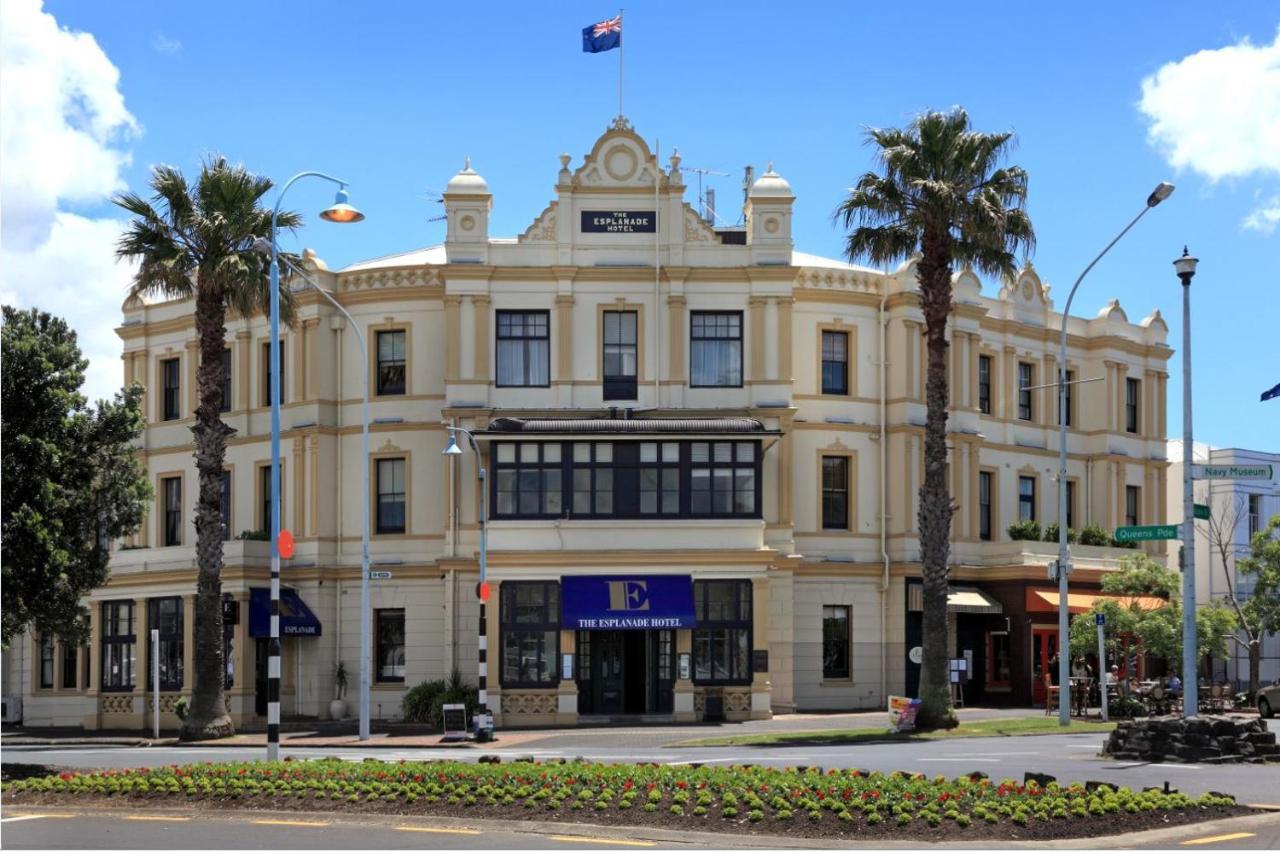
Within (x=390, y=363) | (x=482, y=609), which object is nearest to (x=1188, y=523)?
(x=482, y=609)

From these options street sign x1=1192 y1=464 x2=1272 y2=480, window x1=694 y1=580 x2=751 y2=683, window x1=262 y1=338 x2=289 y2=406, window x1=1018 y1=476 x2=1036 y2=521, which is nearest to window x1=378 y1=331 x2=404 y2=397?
window x1=262 y1=338 x2=289 y2=406

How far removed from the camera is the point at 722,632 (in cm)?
4384

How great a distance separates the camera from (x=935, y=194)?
124 feet

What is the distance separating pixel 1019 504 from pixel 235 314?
25328 mm

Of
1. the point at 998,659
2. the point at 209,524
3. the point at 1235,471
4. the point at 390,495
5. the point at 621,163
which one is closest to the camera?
the point at 1235,471

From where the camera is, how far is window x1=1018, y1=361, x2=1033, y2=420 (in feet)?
176

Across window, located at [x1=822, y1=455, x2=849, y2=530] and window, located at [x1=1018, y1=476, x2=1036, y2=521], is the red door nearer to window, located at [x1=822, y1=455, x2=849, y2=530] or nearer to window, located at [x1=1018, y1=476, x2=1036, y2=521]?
window, located at [x1=1018, y1=476, x2=1036, y2=521]

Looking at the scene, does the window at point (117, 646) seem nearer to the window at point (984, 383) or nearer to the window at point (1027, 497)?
the window at point (984, 383)

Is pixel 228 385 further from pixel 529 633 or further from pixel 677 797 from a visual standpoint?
pixel 677 797

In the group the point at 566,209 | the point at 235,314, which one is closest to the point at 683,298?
the point at 566,209

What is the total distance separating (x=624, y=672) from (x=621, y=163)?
14119 millimetres

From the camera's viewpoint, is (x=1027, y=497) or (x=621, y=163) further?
(x=1027, y=497)

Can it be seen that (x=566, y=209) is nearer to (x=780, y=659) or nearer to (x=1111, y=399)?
(x=780, y=659)

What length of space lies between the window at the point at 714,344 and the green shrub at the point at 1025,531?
1113 cm
